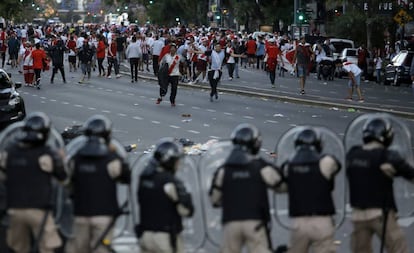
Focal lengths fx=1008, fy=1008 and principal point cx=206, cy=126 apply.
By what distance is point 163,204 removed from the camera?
812 centimetres

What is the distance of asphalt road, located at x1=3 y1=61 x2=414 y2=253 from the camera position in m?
20.0

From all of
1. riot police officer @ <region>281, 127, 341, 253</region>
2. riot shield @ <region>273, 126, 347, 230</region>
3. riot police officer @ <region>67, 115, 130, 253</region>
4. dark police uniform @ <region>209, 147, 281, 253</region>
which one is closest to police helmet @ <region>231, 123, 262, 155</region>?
dark police uniform @ <region>209, 147, 281, 253</region>

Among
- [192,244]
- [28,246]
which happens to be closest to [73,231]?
[28,246]

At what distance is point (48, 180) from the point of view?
28.0 feet

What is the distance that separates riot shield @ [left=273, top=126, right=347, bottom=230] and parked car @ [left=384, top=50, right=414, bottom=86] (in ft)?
95.6

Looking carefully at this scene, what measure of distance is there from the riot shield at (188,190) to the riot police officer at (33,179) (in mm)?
691

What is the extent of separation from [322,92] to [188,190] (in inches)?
981

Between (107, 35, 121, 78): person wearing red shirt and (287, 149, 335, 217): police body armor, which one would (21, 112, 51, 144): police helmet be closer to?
(287, 149, 335, 217): police body armor

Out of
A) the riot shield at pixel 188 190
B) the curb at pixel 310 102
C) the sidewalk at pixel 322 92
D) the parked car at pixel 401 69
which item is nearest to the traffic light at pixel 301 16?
the sidewalk at pixel 322 92

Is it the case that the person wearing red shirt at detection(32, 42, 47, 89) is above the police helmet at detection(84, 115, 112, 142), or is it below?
below

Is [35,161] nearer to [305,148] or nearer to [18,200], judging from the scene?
[18,200]

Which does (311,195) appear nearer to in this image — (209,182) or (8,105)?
(209,182)

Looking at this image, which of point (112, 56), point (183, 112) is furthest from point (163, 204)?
point (112, 56)

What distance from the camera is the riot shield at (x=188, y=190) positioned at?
28.6 feet
